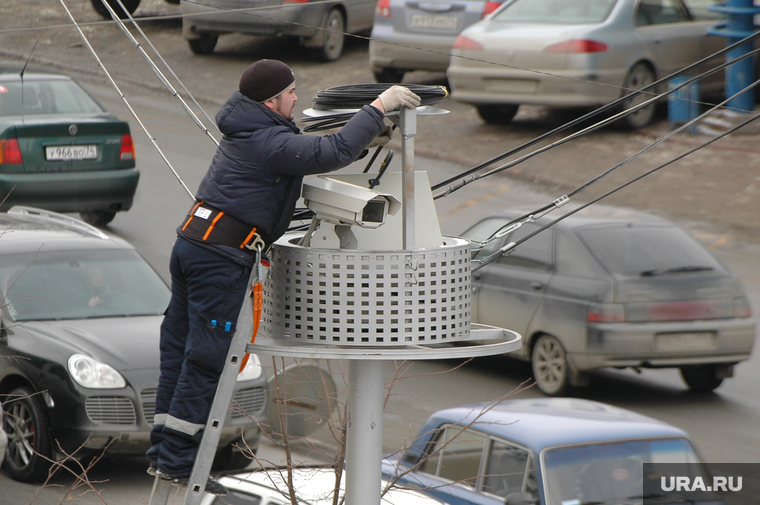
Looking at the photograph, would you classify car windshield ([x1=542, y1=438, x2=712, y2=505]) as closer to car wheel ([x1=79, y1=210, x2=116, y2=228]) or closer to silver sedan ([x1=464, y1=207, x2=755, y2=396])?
silver sedan ([x1=464, y1=207, x2=755, y2=396])

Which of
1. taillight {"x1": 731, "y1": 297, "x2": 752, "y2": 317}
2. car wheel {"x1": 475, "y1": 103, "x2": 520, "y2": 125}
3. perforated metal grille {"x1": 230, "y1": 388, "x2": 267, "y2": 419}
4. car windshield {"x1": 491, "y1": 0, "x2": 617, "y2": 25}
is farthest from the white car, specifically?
car wheel {"x1": 475, "y1": 103, "x2": 520, "y2": 125}

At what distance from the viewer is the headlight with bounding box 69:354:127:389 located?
7.54 m

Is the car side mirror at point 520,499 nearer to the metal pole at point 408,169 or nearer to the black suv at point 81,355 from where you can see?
the black suv at point 81,355

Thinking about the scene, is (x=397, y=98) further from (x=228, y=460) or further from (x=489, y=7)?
(x=489, y=7)

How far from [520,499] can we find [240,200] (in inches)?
111

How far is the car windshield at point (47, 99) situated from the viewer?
37.8 ft

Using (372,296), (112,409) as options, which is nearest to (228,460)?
(112,409)

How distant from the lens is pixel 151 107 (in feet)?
42.8

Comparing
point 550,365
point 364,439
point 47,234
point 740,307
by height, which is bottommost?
point 550,365

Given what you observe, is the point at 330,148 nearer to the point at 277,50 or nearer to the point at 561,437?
the point at 561,437

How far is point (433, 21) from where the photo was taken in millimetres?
17438

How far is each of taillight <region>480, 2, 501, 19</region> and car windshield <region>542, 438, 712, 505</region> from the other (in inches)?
493

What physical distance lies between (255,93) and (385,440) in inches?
214

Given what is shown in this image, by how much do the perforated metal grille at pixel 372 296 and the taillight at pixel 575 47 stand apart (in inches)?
451
